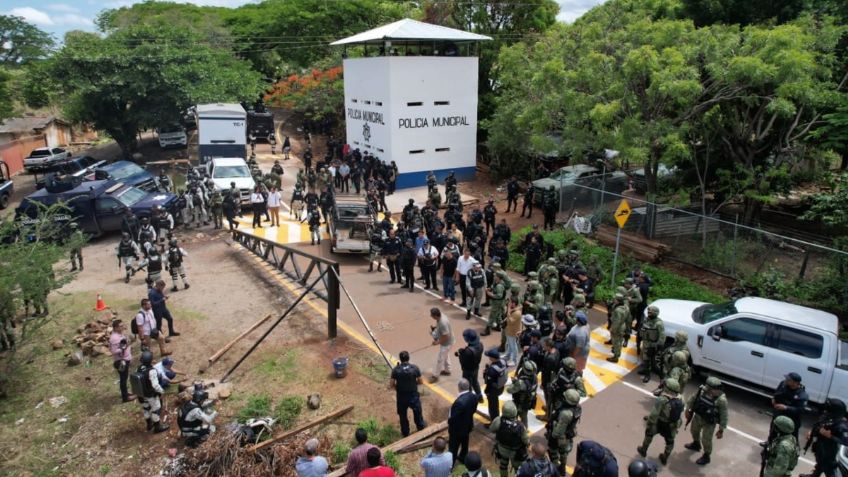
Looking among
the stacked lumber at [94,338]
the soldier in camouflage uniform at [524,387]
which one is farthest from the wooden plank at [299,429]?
the stacked lumber at [94,338]

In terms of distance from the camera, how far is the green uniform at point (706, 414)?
7902 mm

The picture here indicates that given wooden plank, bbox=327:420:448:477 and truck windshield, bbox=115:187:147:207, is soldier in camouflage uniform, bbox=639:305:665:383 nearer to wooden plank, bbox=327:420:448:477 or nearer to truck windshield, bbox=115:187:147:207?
wooden plank, bbox=327:420:448:477

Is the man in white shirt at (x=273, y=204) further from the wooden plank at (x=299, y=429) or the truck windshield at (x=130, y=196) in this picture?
the wooden plank at (x=299, y=429)

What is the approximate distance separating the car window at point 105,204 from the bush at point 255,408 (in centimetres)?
1309

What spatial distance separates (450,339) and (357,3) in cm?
4524

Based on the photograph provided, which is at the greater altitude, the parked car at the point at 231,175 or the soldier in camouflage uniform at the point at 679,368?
the parked car at the point at 231,175

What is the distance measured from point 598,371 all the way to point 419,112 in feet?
58.9

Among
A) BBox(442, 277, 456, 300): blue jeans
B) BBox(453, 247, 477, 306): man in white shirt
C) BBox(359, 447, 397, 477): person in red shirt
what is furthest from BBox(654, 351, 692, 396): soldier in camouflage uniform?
BBox(442, 277, 456, 300): blue jeans

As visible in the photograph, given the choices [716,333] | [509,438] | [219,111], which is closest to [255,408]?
[509,438]

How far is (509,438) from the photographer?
24.0 ft

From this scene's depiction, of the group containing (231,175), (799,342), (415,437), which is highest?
(231,175)

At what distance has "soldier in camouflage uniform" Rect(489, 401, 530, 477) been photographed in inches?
286

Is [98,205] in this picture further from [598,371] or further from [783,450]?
[783,450]

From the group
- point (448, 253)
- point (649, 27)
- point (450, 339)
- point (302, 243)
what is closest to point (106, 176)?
point (302, 243)
